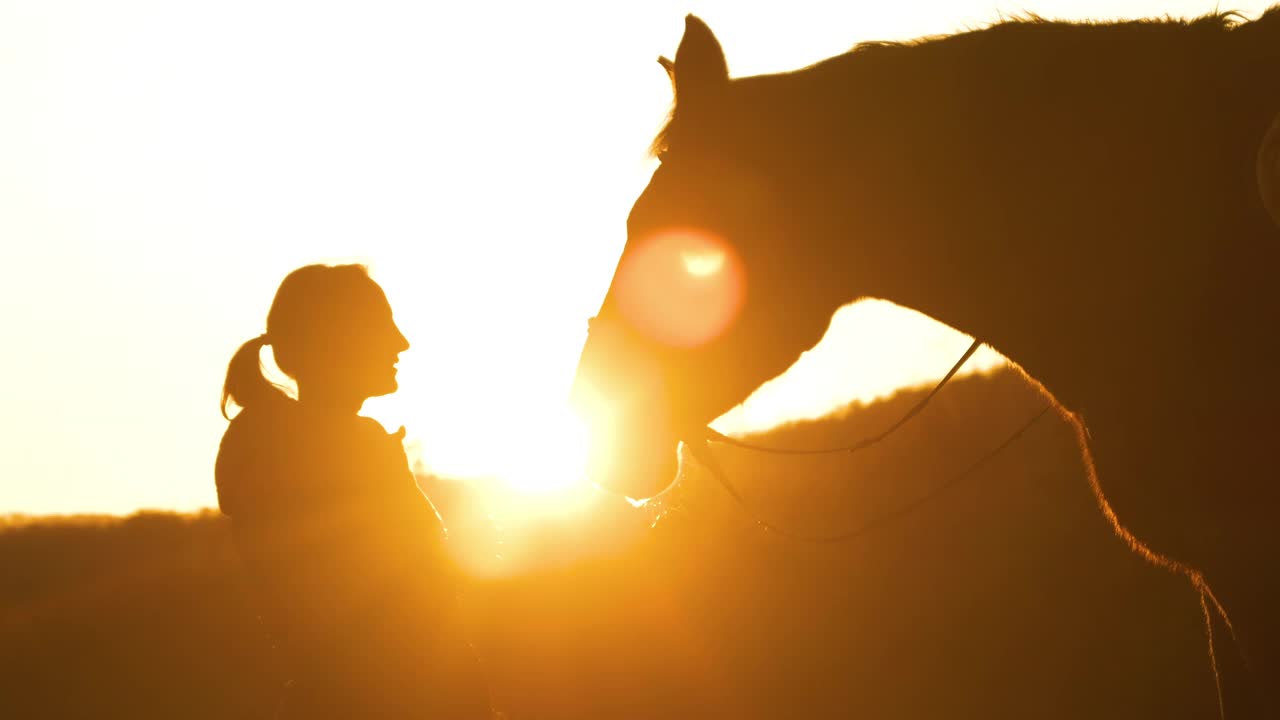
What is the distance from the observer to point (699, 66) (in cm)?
295

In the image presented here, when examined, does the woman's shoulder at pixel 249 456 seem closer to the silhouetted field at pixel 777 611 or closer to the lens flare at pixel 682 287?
the lens flare at pixel 682 287

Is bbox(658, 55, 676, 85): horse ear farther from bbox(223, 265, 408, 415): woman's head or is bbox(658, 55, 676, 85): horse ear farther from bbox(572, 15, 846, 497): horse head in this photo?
bbox(223, 265, 408, 415): woman's head

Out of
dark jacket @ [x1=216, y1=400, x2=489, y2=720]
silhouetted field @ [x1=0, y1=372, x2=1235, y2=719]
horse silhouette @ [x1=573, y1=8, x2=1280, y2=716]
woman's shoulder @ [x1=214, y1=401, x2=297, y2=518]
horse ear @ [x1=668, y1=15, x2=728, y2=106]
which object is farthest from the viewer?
silhouetted field @ [x1=0, y1=372, x2=1235, y2=719]

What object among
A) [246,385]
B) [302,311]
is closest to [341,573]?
[246,385]

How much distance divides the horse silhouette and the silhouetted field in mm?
4652

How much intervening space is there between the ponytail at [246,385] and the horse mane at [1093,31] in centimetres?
197

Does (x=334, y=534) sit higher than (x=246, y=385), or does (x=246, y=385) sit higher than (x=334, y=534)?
(x=246, y=385)

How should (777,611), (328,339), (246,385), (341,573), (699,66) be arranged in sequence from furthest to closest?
(777,611), (328,339), (246,385), (341,573), (699,66)

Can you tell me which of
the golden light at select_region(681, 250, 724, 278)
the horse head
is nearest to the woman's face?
the horse head

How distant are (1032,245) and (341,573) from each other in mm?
2381

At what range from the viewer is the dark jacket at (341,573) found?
3.27 metres

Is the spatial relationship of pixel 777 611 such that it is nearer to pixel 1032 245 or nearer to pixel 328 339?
pixel 328 339

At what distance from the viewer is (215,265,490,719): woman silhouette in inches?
129

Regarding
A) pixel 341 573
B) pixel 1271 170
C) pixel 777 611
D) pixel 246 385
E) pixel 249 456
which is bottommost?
pixel 777 611
